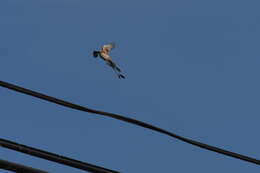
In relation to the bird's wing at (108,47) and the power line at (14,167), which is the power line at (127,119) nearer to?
the power line at (14,167)

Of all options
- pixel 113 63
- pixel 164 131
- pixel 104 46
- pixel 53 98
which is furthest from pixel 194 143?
pixel 104 46

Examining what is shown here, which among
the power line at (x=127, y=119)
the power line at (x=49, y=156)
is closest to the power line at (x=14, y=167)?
the power line at (x=49, y=156)

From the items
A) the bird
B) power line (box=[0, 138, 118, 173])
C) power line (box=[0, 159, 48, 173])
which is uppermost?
the bird

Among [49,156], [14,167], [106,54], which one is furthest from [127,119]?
[106,54]

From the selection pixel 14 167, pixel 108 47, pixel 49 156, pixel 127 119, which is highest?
pixel 108 47

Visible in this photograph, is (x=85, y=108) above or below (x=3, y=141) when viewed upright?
above

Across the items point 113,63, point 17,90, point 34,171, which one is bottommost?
point 34,171

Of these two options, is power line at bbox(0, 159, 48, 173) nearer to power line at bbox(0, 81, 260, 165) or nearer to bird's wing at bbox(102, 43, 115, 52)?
power line at bbox(0, 81, 260, 165)

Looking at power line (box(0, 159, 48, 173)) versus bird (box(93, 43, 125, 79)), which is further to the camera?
bird (box(93, 43, 125, 79))

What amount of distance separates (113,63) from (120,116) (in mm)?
11168

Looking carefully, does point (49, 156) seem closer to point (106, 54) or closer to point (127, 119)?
point (127, 119)

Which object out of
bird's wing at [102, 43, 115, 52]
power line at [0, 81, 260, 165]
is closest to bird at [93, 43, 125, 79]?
bird's wing at [102, 43, 115, 52]

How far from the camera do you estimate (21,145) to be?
7801 mm

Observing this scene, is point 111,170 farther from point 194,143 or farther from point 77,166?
point 194,143
